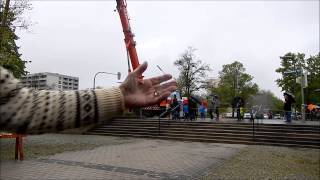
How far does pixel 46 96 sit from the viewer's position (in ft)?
5.39

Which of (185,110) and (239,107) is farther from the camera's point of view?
(239,107)

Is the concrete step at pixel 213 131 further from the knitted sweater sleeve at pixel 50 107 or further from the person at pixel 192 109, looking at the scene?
the knitted sweater sleeve at pixel 50 107

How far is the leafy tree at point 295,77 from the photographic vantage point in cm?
5562

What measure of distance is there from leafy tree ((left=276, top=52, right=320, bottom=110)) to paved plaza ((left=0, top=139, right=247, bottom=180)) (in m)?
43.5

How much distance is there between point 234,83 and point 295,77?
2228cm

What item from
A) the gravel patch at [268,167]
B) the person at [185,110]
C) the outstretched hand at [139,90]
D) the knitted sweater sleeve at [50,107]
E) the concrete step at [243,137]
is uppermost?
the person at [185,110]

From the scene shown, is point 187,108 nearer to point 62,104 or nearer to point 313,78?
point 62,104

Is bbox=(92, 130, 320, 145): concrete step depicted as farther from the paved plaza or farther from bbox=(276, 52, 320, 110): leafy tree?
bbox=(276, 52, 320, 110): leafy tree

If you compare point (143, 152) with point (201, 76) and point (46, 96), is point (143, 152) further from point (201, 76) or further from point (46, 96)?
point (201, 76)

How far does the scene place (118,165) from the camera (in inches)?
473

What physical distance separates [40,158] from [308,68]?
2093 inches

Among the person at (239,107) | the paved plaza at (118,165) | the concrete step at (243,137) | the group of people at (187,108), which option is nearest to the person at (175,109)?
the group of people at (187,108)

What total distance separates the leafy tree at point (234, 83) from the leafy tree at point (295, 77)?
1234 centimetres

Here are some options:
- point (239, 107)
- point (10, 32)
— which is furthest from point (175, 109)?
point (10, 32)
